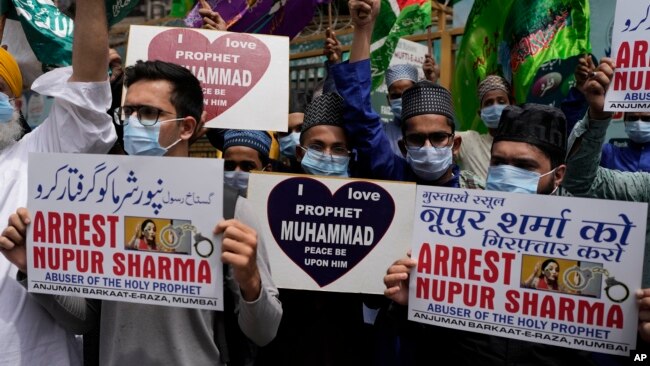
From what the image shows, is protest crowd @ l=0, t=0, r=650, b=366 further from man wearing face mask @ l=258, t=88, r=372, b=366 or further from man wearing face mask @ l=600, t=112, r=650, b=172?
man wearing face mask @ l=600, t=112, r=650, b=172

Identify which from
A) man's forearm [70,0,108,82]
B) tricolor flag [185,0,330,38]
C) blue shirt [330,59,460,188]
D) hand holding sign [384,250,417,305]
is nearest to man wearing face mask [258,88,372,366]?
hand holding sign [384,250,417,305]

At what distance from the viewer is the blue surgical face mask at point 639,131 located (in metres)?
3.90

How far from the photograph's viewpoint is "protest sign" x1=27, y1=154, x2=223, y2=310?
225 centimetres

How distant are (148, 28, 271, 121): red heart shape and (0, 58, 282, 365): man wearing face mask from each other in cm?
145

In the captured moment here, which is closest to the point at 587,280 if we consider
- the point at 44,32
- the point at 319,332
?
the point at 319,332

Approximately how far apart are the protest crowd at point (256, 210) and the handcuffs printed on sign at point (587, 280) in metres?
0.02

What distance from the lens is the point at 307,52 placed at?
28.4 feet

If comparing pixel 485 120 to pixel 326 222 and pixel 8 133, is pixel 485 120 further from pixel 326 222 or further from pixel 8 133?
pixel 8 133

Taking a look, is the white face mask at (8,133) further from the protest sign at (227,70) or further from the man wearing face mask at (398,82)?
the man wearing face mask at (398,82)

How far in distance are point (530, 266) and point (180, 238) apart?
1.17 metres

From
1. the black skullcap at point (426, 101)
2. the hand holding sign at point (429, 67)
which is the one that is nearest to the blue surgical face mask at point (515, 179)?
the black skullcap at point (426, 101)

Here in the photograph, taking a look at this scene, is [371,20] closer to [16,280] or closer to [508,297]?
[508,297]

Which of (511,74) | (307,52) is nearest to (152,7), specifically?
(307,52)

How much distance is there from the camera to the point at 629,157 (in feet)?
13.2
